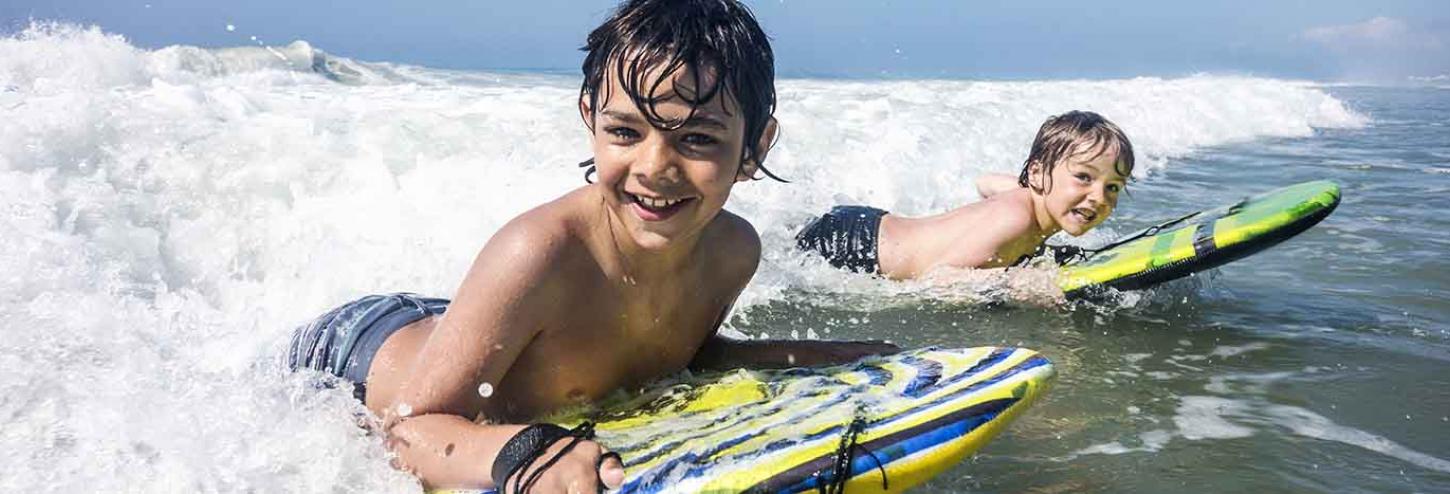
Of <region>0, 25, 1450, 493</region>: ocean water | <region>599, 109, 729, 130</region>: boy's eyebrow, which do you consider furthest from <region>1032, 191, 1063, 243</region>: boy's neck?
<region>599, 109, 729, 130</region>: boy's eyebrow

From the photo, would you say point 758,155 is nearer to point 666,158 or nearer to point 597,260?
point 666,158

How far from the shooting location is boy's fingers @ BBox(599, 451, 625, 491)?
1.95 metres

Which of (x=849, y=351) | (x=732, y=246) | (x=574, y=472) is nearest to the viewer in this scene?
(x=574, y=472)

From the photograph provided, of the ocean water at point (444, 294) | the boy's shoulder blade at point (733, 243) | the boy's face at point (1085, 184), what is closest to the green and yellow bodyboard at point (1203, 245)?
the ocean water at point (444, 294)

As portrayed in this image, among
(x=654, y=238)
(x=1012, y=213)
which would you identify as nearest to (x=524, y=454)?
(x=654, y=238)

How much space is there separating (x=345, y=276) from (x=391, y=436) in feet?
9.67

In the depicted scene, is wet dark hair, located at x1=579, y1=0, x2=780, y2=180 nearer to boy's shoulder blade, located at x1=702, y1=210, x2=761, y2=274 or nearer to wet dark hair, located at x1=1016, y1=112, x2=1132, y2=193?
boy's shoulder blade, located at x1=702, y1=210, x2=761, y2=274

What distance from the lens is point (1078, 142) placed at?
5035mm

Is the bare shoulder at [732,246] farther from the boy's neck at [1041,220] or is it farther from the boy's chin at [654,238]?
the boy's neck at [1041,220]

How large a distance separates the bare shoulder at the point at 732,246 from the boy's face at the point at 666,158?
1.18ft

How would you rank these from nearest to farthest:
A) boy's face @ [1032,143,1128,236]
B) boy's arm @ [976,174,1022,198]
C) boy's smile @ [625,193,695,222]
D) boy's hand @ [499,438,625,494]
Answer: boy's hand @ [499,438,625,494] → boy's smile @ [625,193,695,222] → boy's face @ [1032,143,1128,236] → boy's arm @ [976,174,1022,198]

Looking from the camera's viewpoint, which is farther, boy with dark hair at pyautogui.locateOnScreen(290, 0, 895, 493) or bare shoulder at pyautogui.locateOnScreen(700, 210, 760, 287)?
bare shoulder at pyautogui.locateOnScreen(700, 210, 760, 287)

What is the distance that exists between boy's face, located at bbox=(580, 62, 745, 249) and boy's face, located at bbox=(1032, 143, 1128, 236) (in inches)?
125

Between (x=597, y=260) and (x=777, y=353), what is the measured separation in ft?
2.46
